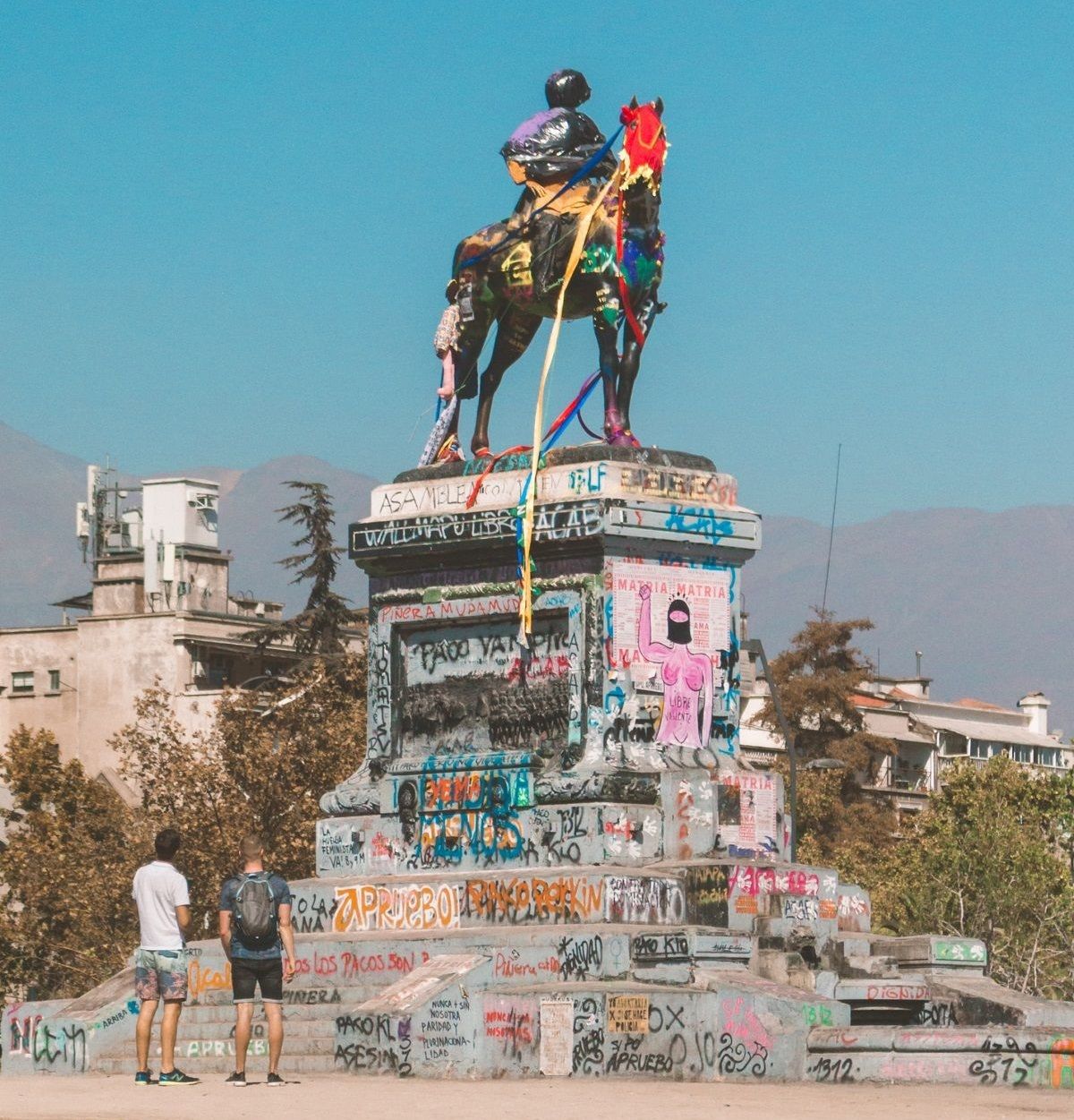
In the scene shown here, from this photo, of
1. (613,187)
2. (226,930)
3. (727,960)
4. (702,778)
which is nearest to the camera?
(226,930)

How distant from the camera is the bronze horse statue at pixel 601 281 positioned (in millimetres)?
32125

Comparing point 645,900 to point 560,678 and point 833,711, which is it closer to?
point 560,678

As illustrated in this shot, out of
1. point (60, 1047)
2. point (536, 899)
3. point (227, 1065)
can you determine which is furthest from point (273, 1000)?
point (60, 1047)

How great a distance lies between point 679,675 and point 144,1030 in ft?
28.2

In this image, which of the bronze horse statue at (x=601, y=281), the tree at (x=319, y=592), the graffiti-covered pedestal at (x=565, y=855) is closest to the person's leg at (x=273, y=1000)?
the graffiti-covered pedestal at (x=565, y=855)

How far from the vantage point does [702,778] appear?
30250 mm

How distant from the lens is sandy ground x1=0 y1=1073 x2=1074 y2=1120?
2175 centimetres

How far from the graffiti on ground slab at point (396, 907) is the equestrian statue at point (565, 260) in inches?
205

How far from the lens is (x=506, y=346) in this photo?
33875 millimetres

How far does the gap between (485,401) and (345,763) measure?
19492mm

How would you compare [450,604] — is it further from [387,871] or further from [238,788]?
[238,788]

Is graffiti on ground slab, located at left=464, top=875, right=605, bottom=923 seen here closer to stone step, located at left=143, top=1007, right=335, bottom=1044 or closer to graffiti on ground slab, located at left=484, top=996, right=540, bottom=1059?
stone step, located at left=143, top=1007, right=335, bottom=1044

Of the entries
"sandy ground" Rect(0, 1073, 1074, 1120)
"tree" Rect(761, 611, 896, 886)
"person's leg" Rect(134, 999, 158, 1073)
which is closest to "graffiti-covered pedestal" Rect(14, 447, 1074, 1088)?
"sandy ground" Rect(0, 1073, 1074, 1120)

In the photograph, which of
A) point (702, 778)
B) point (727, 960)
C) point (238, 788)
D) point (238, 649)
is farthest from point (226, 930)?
point (238, 649)
